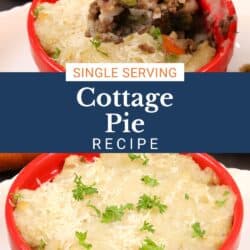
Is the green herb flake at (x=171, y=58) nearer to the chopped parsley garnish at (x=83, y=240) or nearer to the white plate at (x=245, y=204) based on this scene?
the white plate at (x=245, y=204)

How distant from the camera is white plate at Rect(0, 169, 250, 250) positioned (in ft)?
5.40

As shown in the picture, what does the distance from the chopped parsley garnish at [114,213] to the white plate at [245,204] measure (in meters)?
0.26

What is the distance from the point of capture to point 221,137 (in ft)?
4.67

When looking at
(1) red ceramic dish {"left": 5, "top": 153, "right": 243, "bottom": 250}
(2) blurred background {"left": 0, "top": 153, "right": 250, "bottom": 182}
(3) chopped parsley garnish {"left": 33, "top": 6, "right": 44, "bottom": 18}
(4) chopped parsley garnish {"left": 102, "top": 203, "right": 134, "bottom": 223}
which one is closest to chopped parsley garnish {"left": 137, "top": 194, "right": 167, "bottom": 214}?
(4) chopped parsley garnish {"left": 102, "top": 203, "right": 134, "bottom": 223}

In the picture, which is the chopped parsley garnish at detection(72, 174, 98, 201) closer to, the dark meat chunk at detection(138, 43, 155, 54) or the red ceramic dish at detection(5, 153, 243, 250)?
the red ceramic dish at detection(5, 153, 243, 250)

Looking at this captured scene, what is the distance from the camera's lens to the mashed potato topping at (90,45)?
1852 millimetres

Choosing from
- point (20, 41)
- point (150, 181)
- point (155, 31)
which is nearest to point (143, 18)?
point (155, 31)

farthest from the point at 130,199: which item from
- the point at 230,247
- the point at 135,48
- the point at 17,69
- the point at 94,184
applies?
the point at 17,69

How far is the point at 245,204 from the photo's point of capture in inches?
66.6

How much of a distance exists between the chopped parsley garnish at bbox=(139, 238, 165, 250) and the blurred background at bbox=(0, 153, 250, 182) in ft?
1.56

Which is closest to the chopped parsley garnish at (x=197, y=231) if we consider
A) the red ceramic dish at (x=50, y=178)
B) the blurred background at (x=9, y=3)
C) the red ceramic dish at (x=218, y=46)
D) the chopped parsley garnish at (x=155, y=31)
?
the red ceramic dish at (x=50, y=178)

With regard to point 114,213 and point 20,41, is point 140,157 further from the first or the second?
point 20,41

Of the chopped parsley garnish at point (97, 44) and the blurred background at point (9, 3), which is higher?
the chopped parsley garnish at point (97, 44)

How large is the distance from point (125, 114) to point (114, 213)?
186 millimetres
